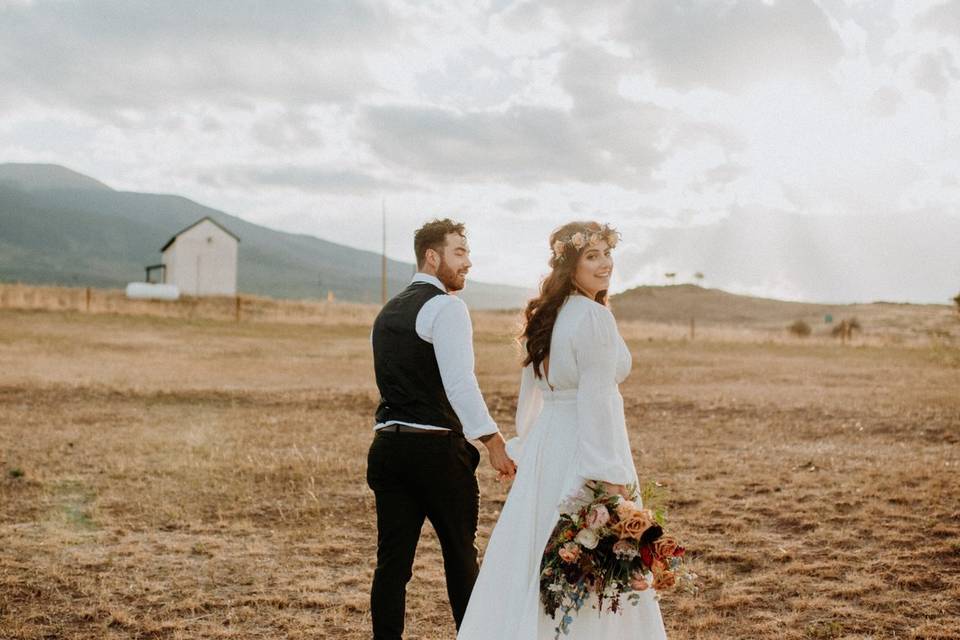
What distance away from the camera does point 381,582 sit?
170 inches

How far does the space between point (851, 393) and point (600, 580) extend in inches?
686

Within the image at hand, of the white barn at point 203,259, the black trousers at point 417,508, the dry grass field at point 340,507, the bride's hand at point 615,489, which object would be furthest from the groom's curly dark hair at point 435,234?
the white barn at point 203,259

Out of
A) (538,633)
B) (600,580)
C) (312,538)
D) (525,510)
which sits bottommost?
(312,538)

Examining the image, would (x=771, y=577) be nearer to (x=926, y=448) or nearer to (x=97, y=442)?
(x=926, y=448)

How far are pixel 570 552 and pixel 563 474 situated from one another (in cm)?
39

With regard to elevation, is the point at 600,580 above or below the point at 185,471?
above

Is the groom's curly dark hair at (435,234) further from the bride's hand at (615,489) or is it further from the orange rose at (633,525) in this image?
the orange rose at (633,525)

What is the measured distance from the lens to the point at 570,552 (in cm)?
363

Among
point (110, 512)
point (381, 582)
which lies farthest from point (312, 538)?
point (381, 582)

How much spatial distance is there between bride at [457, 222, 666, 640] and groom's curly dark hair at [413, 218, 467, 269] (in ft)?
1.91

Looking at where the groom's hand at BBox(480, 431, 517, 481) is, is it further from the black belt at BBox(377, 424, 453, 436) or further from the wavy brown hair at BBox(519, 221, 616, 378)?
the wavy brown hair at BBox(519, 221, 616, 378)

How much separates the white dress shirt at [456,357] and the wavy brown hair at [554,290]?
0.30m

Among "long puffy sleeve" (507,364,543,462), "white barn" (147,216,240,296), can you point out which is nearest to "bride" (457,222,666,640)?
"long puffy sleeve" (507,364,543,462)

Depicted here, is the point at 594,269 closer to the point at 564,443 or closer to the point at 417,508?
the point at 564,443
